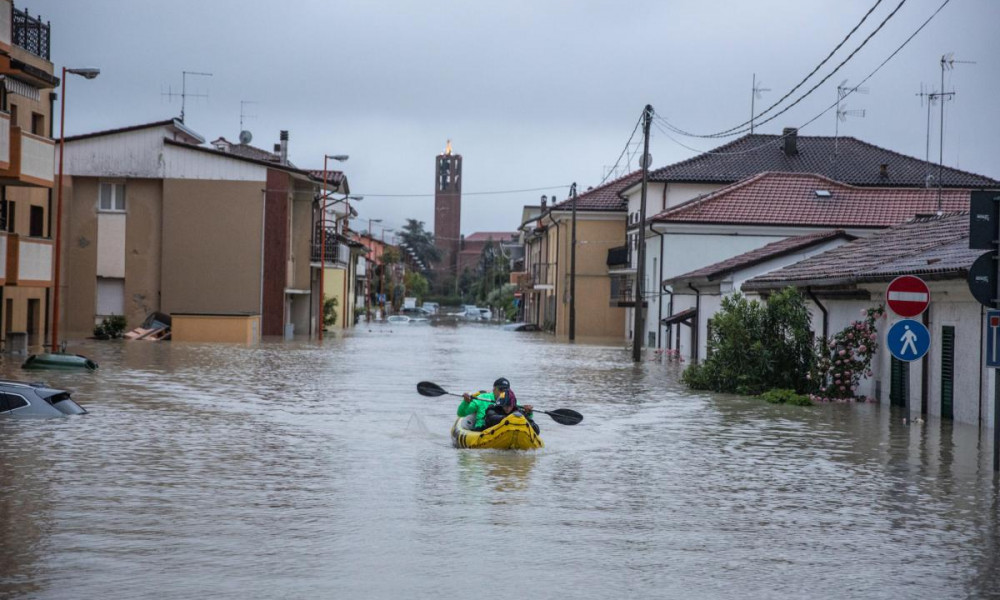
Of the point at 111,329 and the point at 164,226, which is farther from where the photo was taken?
the point at 164,226

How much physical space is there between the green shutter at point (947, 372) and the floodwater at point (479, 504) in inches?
37.5

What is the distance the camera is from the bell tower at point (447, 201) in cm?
17000

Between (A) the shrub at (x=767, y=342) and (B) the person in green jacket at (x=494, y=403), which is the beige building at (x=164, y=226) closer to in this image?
(A) the shrub at (x=767, y=342)

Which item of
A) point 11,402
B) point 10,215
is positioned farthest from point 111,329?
point 11,402

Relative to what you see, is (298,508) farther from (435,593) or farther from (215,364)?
(215,364)

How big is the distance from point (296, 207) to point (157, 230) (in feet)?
30.1

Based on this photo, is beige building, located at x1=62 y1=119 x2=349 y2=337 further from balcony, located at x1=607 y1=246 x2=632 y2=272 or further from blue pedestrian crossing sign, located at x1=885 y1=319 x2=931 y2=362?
blue pedestrian crossing sign, located at x1=885 y1=319 x2=931 y2=362

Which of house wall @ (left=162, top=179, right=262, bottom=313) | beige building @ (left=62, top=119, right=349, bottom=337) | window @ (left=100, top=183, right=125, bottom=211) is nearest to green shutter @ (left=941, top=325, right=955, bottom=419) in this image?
beige building @ (left=62, top=119, right=349, bottom=337)

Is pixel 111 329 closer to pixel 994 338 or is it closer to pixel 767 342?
pixel 767 342

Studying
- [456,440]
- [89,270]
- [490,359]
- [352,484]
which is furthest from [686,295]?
[352,484]

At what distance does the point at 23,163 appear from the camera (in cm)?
3206

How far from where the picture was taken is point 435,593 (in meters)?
8.39

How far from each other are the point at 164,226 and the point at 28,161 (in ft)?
67.6

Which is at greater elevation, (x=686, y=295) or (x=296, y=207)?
(x=296, y=207)
